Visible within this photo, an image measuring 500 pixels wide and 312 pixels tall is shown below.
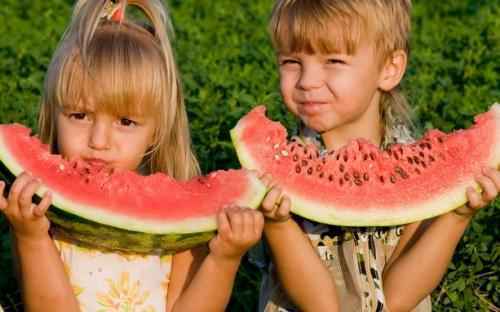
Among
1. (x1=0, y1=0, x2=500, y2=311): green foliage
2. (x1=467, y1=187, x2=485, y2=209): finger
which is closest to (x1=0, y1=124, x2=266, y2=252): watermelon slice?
(x1=467, y1=187, x2=485, y2=209): finger

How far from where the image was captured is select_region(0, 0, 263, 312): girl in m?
3.75

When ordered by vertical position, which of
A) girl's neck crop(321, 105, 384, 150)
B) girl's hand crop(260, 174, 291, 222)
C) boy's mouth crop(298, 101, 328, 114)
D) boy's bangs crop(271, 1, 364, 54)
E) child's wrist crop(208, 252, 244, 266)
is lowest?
child's wrist crop(208, 252, 244, 266)

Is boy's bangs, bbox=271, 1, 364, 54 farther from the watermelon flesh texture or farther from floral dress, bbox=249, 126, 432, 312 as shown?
floral dress, bbox=249, 126, 432, 312

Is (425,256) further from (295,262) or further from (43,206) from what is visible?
(43,206)

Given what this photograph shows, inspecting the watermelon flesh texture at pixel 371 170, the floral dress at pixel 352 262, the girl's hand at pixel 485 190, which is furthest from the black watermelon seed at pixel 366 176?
the girl's hand at pixel 485 190

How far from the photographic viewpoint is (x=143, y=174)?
168 inches

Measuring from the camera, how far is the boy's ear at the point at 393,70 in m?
4.17

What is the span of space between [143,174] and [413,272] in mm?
1048

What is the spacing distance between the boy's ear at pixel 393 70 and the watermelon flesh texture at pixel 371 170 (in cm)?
30

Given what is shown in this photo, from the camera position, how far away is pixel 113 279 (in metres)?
3.91

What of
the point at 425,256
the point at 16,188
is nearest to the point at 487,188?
the point at 425,256

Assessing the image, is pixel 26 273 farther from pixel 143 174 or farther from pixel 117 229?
pixel 143 174

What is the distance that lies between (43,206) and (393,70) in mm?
1391

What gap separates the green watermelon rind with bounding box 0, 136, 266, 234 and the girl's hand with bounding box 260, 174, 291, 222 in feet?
0.08
